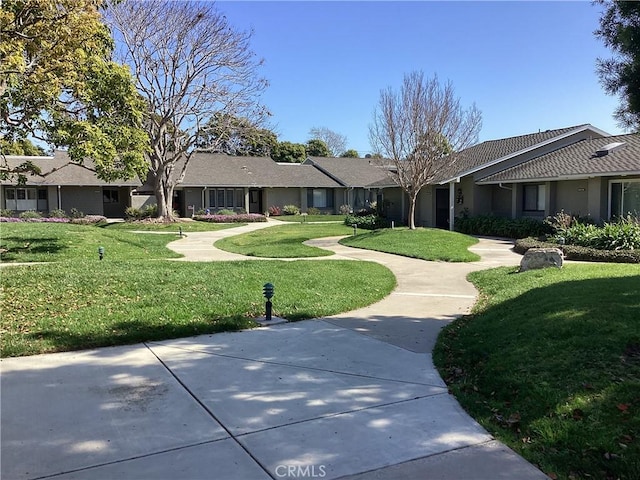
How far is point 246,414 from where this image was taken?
419 centimetres

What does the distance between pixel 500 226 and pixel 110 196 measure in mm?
28812

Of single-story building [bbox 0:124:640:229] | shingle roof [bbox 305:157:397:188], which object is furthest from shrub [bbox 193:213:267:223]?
shingle roof [bbox 305:157:397:188]

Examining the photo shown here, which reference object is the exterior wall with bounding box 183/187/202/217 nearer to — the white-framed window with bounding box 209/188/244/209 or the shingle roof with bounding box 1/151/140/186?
the white-framed window with bounding box 209/188/244/209

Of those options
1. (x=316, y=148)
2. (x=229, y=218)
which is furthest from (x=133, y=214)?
(x=316, y=148)

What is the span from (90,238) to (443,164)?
14557 mm

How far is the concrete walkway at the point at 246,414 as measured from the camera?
338cm

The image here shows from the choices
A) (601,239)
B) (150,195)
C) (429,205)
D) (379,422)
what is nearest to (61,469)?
(379,422)

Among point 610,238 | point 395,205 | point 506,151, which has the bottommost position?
point 610,238

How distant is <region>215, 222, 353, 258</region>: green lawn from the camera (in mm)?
17281

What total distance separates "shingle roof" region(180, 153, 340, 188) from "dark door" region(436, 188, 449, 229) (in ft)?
53.6

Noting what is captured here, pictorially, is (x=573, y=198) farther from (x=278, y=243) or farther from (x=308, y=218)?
(x=308, y=218)

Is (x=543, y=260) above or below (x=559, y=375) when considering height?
above

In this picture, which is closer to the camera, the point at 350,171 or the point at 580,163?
the point at 580,163

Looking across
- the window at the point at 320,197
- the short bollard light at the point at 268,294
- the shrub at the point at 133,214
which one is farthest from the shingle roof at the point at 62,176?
the short bollard light at the point at 268,294
